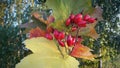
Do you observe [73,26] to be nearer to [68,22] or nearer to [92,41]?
[68,22]

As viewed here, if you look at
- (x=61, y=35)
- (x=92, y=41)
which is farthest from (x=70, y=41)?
(x=92, y=41)

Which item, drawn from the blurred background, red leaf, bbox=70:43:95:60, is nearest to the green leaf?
red leaf, bbox=70:43:95:60

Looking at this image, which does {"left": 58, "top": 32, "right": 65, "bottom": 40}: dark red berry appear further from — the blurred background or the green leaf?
the blurred background

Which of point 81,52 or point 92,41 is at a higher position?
point 81,52

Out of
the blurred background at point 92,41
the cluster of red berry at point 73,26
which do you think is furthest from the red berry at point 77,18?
the blurred background at point 92,41

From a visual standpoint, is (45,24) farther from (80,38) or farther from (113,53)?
(113,53)

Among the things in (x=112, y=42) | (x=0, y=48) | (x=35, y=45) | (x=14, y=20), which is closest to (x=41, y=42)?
(x=35, y=45)

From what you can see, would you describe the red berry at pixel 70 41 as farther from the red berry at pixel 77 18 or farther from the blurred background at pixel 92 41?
the blurred background at pixel 92 41
